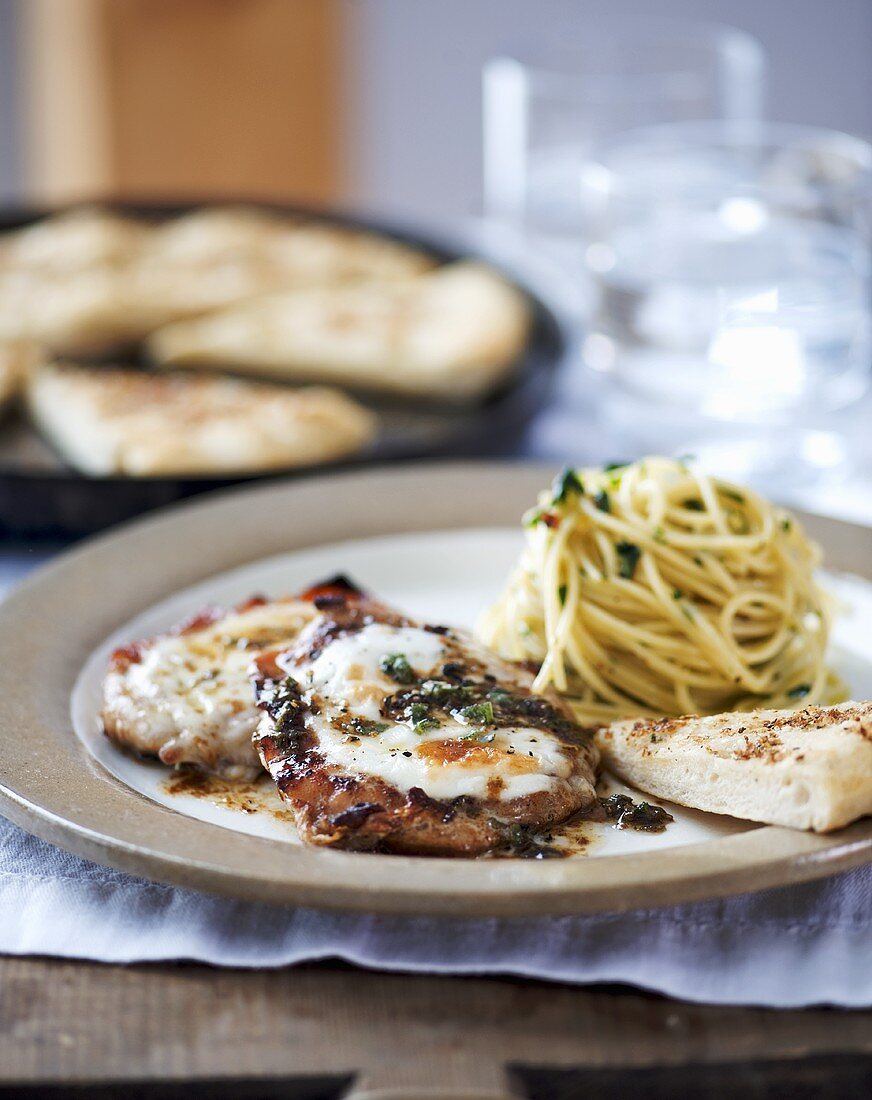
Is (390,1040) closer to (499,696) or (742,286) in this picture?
(499,696)

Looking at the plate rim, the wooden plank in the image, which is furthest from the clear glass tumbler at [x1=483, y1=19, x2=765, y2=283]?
the wooden plank

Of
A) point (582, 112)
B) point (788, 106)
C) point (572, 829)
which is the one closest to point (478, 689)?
point (572, 829)

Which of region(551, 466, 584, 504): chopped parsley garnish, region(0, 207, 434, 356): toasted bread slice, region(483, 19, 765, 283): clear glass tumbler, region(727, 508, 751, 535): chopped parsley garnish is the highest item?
region(483, 19, 765, 283): clear glass tumbler

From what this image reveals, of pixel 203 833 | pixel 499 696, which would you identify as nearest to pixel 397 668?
pixel 499 696

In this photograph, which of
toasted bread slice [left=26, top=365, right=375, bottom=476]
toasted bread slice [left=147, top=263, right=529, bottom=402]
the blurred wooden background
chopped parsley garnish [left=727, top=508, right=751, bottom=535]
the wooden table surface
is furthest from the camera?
the blurred wooden background

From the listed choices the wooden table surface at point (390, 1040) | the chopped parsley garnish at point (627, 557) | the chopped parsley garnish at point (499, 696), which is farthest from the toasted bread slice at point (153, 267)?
the wooden table surface at point (390, 1040)

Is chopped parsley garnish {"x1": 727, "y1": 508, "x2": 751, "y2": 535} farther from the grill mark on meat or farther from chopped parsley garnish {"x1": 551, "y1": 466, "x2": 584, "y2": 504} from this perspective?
the grill mark on meat

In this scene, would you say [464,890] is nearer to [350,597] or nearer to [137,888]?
[137,888]
